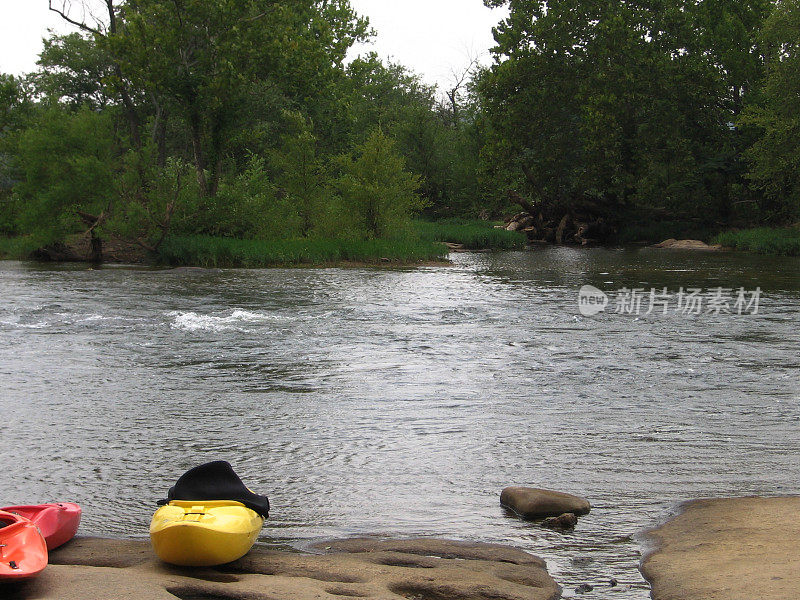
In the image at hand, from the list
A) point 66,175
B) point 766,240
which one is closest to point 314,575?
point 66,175

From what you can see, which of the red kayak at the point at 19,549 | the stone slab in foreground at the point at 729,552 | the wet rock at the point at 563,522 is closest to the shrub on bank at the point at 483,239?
the stone slab in foreground at the point at 729,552

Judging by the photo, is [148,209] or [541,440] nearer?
[541,440]

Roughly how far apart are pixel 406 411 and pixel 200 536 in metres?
4.51

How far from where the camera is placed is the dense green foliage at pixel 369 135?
30.7m

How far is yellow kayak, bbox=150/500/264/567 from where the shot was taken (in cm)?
515

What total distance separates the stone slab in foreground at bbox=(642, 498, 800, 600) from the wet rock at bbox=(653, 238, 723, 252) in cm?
3614

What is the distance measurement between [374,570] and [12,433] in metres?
4.85

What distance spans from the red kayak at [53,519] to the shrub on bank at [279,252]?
78.4ft

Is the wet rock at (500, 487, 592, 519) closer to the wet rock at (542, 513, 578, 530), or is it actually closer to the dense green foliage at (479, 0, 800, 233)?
the wet rock at (542, 513, 578, 530)

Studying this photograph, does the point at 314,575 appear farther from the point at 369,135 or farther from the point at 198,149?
the point at 369,135

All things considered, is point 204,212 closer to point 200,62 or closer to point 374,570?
point 200,62

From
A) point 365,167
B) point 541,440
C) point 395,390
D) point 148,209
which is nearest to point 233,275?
point 148,209

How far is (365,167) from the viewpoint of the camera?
32.1 m

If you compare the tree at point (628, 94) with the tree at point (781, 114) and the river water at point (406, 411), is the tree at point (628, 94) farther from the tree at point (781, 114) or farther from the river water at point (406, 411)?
the river water at point (406, 411)
